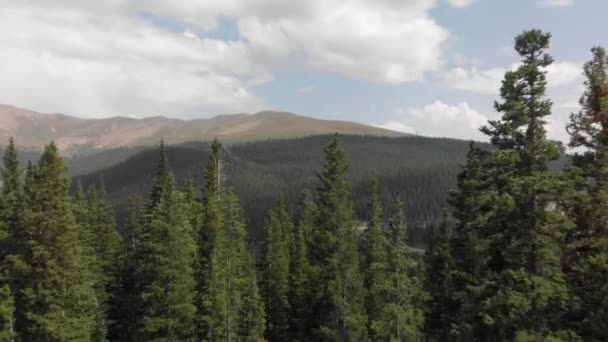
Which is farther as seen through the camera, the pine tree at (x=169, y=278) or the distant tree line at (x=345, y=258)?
the pine tree at (x=169, y=278)

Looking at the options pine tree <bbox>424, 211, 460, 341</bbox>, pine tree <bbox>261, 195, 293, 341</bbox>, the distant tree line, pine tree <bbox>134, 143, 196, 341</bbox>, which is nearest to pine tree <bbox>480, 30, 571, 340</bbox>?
the distant tree line

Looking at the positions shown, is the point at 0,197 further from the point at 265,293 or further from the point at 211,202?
the point at 265,293

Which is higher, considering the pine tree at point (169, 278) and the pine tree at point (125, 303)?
the pine tree at point (169, 278)

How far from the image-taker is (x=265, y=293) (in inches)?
2267

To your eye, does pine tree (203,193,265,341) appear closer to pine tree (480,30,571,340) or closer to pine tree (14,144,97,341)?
pine tree (14,144,97,341)

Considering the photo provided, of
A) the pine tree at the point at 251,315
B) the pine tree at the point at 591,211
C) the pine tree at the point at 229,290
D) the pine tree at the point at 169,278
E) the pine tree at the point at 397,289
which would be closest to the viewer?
the pine tree at the point at 591,211

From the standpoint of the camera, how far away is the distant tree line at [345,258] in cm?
1895

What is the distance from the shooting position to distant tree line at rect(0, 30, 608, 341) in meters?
19.0

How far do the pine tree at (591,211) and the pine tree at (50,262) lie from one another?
2536 centimetres

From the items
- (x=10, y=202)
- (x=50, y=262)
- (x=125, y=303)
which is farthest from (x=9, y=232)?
(x=125, y=303)

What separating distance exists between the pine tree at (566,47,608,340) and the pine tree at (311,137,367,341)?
18.5m

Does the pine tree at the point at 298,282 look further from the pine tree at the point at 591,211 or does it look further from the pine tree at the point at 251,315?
the pine tree at the point at 591,211

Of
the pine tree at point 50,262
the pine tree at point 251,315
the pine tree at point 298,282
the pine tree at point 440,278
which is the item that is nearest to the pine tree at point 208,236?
the pine tree at point 251,315

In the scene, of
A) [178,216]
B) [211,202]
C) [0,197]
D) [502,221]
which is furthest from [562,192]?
[0,197]
